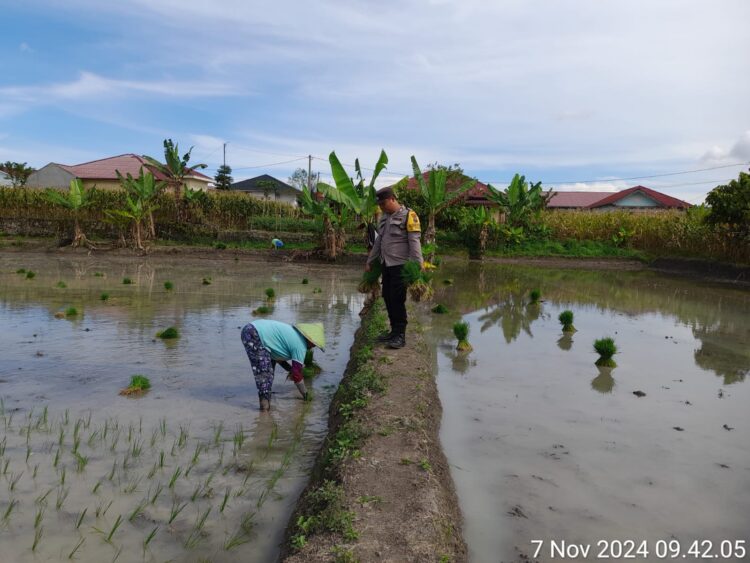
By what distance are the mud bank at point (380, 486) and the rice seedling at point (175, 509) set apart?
0.62 m

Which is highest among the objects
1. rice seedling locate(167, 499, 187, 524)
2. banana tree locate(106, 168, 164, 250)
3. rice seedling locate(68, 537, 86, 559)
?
banana tree locate(106, 168, 164, 250)

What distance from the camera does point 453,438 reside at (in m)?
4.52

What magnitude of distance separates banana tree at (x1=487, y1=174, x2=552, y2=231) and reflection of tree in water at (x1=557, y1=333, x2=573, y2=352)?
57.7ft

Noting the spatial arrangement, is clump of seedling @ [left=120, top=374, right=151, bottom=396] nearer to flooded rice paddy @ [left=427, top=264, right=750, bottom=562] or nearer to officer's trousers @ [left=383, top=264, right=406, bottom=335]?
officer's trousers @ [left=383, top=264, right=406, bottom=335]

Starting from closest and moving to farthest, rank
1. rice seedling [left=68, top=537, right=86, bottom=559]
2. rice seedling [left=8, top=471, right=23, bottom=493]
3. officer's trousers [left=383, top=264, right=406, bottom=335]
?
rice seedling [left=68, top=537, right=86, bottom=559]
rice seedling [left=8, top=471, right=23, bottom=493]
officer's trousers [left=383, top=264, right=406, bottom=335]

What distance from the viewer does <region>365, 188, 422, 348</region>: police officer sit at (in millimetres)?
6102

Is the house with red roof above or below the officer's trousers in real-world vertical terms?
above

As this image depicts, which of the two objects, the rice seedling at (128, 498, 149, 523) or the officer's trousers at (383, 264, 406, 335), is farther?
the officer's trousers at (383, 264, 406, 335)

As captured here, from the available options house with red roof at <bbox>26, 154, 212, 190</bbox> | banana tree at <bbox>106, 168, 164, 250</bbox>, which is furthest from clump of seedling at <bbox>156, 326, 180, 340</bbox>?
house with red roof at <bbox>26, 154, 212, 190</bbox>

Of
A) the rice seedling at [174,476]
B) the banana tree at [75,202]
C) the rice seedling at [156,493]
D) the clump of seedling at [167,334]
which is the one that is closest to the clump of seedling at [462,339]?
the clump of seedling at [167,334]

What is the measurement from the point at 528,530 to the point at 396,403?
1483 mm

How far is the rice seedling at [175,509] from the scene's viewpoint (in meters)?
3.11

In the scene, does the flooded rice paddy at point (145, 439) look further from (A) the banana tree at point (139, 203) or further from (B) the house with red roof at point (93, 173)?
(B) the house with red roof at point (93, 173)

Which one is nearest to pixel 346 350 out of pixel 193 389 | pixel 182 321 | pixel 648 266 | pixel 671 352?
pixel 193 389
